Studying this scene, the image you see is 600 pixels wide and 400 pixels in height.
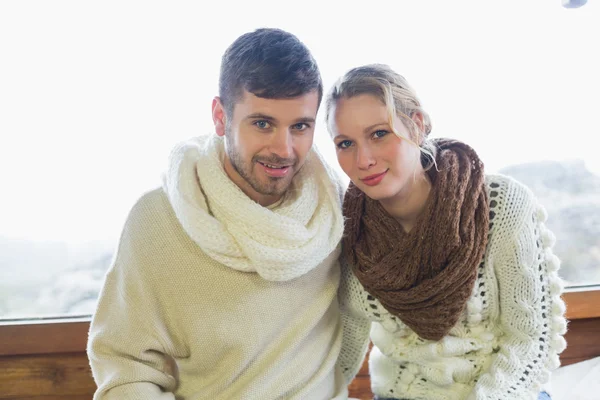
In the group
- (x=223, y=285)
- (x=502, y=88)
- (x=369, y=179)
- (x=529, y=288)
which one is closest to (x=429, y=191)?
(x=369, y=179)

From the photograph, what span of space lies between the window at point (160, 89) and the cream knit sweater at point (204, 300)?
426 millimetres

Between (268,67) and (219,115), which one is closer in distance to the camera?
(268,67)

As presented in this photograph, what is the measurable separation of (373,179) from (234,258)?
34 centimetres

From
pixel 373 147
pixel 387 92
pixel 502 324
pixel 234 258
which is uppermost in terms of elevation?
pixel 387 92

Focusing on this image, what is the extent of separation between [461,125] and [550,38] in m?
0.39

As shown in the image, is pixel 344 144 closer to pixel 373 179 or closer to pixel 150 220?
pixel 373 179

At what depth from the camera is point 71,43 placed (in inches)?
61.7

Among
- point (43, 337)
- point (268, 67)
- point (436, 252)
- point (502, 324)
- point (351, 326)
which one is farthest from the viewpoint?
point (43, 337)

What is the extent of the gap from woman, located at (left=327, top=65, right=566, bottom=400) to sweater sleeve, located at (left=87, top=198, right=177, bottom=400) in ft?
1.54

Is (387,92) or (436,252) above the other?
(387,92)

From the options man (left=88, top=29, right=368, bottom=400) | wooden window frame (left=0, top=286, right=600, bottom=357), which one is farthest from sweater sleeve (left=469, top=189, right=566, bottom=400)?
wooden window frame (left=0, top=286, right=600, bottom=357)

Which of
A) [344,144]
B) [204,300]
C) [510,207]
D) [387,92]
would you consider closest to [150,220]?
[204,300]

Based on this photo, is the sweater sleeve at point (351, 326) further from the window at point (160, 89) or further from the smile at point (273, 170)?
the window at point (160, 89)

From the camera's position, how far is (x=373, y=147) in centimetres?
121
